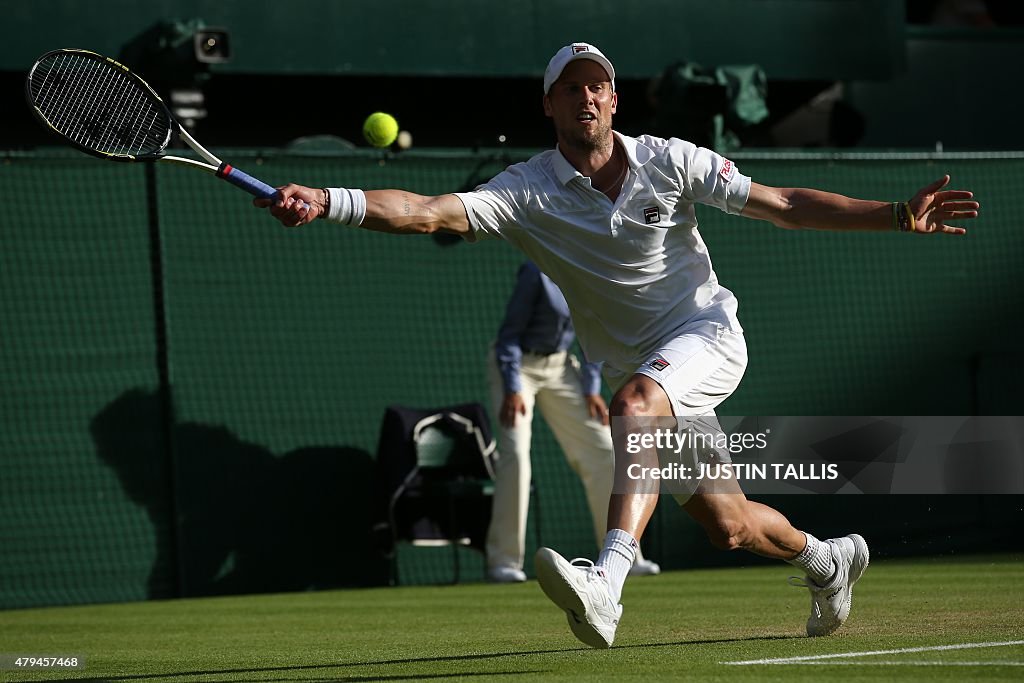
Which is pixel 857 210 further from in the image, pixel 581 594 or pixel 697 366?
pixel 581 594

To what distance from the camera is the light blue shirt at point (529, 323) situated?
9164 millimetres

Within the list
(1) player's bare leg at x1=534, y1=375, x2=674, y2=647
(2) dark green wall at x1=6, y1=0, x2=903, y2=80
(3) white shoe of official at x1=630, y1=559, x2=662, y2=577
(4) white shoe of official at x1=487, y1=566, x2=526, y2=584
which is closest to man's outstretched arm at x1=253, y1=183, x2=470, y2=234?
(1) player's bare leg at x1=534, y1=375, x2=674, y2=647

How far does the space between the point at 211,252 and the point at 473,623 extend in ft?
11.8

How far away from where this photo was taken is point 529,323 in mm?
9297

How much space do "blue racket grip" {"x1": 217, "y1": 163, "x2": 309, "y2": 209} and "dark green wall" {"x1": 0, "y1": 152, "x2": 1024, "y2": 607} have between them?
447 centimetres

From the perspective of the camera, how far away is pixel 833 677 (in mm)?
4344

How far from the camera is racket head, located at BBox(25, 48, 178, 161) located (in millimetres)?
5664

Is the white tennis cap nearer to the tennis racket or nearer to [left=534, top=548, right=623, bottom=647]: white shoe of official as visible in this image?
the tennis racket

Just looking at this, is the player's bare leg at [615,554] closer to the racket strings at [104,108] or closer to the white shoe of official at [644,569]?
the racket strings at [104,108]

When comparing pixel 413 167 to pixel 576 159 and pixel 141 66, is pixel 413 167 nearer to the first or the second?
pixel 141 66

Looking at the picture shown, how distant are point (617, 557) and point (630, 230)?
118cm

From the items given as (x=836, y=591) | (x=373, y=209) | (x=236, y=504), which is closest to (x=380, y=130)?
(x=236, y=504)

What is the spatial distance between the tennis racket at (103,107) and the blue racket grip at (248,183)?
537 millimetres

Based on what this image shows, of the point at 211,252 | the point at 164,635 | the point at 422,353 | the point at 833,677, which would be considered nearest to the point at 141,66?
the point at 211,252
